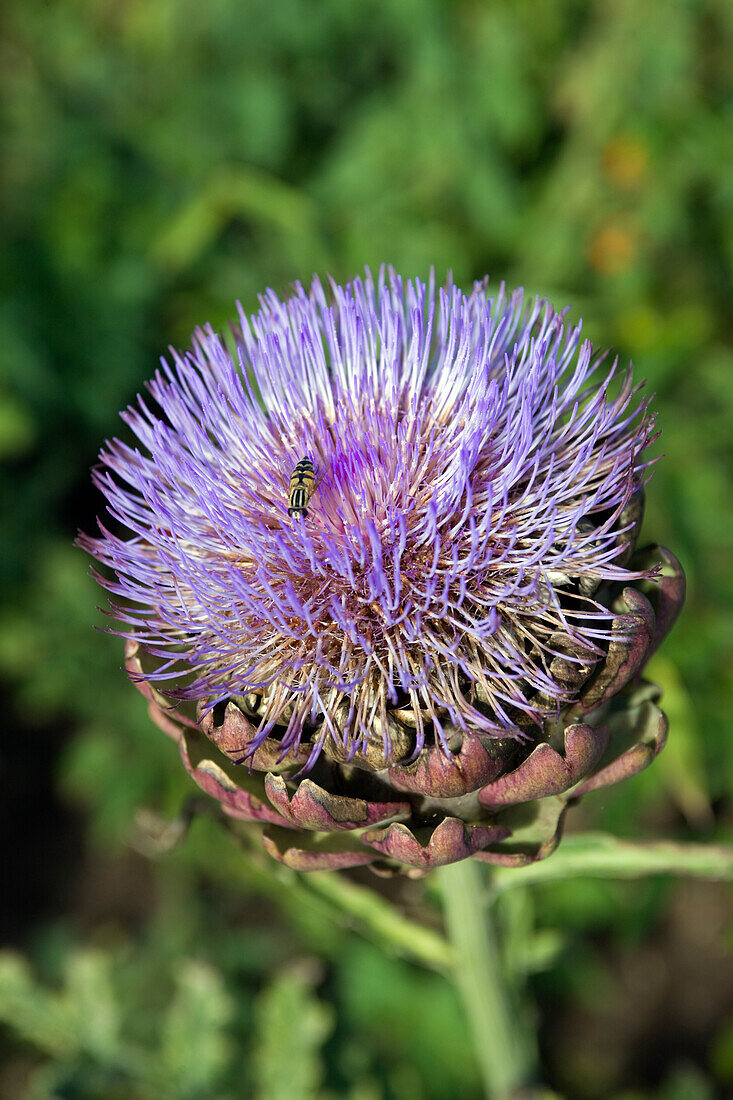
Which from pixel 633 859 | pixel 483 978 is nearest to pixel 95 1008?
pixel 483 978

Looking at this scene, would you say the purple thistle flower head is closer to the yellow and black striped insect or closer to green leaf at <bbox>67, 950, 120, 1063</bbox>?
the yellow and black striped insect

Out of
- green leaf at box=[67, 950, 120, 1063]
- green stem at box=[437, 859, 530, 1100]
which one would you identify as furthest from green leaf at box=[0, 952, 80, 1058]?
green stem at box=[437, 859, 530, 1100]

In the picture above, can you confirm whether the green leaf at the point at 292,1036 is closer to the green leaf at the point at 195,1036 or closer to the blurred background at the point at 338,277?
the green leaf at the point at 195,1036

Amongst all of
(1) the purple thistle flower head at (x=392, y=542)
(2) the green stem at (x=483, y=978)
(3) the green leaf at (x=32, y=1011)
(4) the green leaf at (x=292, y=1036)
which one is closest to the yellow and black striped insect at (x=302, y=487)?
(1) the purple thistle flower head at (x=392, y=542)

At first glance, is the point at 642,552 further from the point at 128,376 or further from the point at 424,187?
the point at 128,376

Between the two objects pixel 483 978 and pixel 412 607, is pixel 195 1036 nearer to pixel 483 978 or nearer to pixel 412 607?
pixel 483 978

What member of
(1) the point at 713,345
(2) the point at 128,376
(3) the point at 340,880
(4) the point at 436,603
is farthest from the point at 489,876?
(2) the point at 128,376

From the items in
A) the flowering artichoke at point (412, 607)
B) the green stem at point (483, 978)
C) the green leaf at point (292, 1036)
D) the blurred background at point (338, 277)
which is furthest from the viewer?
the blurred background at point (338, 277)
